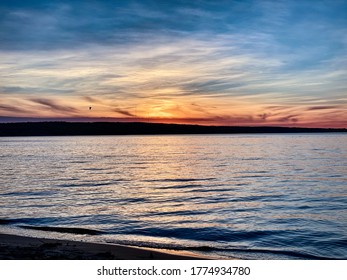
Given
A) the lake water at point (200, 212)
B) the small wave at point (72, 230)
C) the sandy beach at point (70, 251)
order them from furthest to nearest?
1. the small wave at point (72, 230)
2. the lake water at point (200, 212)
3. the sandy beach at point (70, 251)

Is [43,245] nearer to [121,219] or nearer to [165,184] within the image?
[121,219]

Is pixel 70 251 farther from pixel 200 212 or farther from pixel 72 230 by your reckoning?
pixel 200 212

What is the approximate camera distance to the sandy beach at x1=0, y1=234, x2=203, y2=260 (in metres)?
12.8

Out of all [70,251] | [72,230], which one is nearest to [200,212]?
[72,230]

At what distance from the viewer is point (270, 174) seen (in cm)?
4372

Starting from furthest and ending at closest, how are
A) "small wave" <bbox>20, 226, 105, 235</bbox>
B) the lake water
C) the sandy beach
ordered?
1. "small wave" <bbox>20, 226, 105, 235</bbox>
2. the lake water
3. the sandy beach

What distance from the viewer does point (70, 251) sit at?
13.9 m

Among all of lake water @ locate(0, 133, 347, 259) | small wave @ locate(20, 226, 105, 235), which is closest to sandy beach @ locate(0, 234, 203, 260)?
lake water @ locate(0, 133, 347, 259)

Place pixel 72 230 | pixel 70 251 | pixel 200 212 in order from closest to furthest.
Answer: pixel 70 251 → pixel 72 230 → pixel 200 212

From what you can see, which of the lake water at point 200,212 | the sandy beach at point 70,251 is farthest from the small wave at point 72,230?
the sandy beach at point 70,251

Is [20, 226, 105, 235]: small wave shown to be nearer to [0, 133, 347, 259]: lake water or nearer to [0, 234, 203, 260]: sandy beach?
[0, 133, 347, 259]: lake water

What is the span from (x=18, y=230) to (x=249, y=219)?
11604mm

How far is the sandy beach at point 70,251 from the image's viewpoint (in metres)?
12.8

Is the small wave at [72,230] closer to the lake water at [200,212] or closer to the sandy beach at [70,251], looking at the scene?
the lake water at [200,212]
